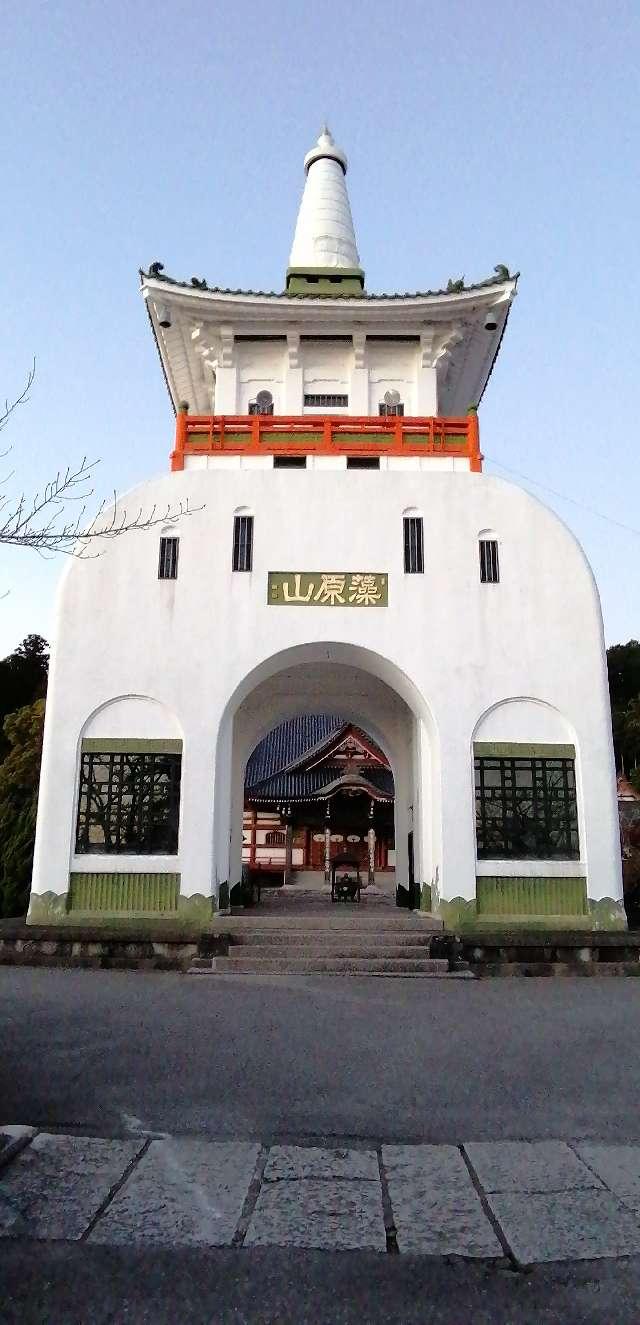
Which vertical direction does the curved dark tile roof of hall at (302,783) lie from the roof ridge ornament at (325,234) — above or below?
below

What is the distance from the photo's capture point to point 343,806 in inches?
1018

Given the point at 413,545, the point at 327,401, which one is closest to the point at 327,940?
the point at 413,545

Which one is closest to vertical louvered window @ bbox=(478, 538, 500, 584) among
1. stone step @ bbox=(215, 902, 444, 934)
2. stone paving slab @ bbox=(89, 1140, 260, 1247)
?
stone step @ bbox=(215, 902, 444, 934)

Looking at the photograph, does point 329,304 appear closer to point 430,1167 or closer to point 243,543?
point 243,543

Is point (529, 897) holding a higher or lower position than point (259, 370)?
lower

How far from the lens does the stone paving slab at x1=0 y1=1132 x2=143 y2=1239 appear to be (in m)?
3.10

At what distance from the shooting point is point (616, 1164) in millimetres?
3809

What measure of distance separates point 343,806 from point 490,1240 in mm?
22967

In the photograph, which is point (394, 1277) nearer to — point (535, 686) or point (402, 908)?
point (535, 686)

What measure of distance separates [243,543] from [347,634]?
2134mm

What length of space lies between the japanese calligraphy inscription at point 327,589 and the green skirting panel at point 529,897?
430cm

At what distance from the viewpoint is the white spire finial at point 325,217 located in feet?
54.2

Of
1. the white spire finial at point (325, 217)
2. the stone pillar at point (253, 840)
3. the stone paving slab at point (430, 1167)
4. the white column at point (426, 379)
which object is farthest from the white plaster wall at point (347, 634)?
the stone pillar at point (253, 840)

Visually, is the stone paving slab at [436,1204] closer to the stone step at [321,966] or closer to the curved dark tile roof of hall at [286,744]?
the stone step at [321,966]
